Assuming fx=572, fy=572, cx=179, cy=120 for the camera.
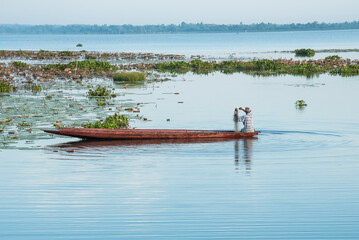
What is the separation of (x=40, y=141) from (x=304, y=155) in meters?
8.83

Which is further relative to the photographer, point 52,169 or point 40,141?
point 40,141

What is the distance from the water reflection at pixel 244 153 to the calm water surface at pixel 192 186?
32 mm

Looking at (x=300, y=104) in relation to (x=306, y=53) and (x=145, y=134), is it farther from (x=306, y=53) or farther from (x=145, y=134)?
(x=306, y=53)

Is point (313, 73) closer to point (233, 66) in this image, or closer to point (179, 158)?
point (233, 66)

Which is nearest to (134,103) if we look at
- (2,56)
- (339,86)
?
(339,86)

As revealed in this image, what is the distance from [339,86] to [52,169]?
94.2 ft

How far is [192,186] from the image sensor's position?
13562 mm

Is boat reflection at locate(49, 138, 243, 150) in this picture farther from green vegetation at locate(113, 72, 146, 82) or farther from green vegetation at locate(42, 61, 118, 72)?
green vegetation at locate(42, 61, 118, 72)

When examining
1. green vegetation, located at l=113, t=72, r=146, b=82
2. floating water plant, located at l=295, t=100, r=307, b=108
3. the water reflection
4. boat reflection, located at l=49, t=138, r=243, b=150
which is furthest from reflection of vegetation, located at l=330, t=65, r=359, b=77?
boat reflection, located at l=49, t=138, r=243, b=150

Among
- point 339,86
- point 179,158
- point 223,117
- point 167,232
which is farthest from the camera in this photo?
point 339,86

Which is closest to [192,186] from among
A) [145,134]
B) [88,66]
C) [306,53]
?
[145,134]

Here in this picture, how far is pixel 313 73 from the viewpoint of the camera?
50719mm

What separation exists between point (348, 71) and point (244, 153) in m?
35.4

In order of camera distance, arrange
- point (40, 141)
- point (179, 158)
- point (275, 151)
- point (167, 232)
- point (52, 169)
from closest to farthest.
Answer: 1. point (167, 232)
2. point (52, 169)
3. point (179, 158)
4. point (275, 151)
5. point (40, 141)
